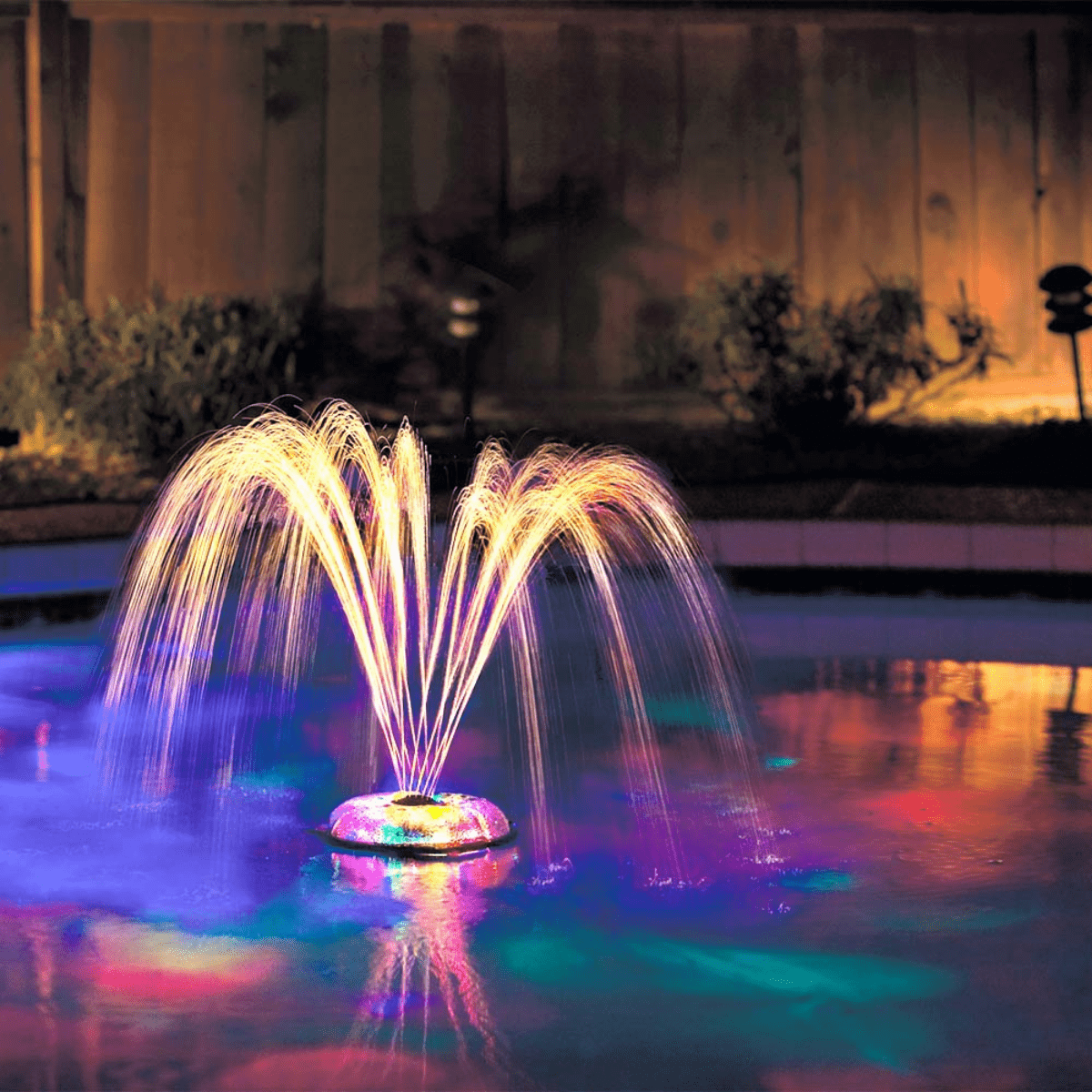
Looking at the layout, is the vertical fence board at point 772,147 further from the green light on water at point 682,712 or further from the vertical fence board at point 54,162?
the green light on water at point 682,712

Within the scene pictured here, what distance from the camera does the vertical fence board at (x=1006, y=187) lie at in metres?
12.7

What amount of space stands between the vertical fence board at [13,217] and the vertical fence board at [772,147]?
4.69 metres

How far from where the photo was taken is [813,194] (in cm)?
1280

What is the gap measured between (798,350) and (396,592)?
6.59m

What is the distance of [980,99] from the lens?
12.7 meters

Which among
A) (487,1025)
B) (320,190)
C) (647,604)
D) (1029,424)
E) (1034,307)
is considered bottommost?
(487,1025)

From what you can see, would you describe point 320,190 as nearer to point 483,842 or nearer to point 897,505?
point 897,505

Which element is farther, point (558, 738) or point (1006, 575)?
point (1006, 575)

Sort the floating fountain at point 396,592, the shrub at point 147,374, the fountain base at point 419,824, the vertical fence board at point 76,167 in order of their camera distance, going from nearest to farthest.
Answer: the fountain base at point 419,824
the floating fountain at point 396,592
the shrub at point 147,374
the vertical fence board at point 76,167

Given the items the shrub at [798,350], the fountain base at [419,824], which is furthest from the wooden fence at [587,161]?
the fountain base at [419,824]

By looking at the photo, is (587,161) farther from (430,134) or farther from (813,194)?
(813,194)

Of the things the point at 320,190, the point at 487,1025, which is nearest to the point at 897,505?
the point at 320,190

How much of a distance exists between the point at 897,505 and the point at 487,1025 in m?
7.69

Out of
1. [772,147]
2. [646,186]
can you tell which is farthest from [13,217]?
[772,147]
